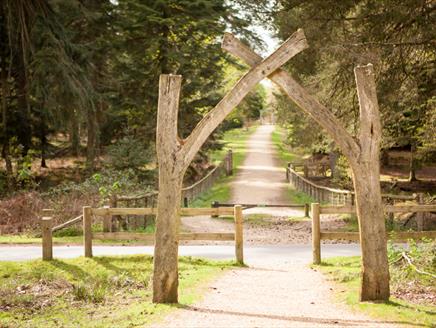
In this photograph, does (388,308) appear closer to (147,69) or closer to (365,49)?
(365,49)

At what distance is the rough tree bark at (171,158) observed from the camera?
862 cm

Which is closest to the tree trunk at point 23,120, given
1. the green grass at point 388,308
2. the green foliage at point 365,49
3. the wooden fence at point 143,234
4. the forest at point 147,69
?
the forest at point 147,69

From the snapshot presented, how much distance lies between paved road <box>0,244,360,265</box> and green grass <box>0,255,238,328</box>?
1.01 m

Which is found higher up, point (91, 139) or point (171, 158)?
point (91, 139)

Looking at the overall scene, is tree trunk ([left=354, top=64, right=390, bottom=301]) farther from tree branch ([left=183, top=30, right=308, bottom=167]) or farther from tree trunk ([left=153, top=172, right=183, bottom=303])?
tree trunk ([left=153, top=172, right=183, bottom=303])

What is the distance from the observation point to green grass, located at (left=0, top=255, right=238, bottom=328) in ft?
27.9

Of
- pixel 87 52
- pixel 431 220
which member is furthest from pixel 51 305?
pixel 87 52

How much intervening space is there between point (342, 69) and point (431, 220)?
7182 mm

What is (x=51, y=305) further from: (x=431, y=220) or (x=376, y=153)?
(x=431, y=220)

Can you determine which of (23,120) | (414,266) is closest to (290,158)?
(23,120)

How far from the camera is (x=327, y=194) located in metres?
27.5

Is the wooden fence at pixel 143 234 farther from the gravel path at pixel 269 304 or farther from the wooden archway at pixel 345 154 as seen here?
the wooden archway at pixel 345 154

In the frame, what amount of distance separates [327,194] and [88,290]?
1873 centimetres

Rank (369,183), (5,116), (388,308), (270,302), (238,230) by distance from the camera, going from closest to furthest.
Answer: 1. (388,308)
2. (369,183)
3. (270,302)
4. (238,230)
5. (5,116)
